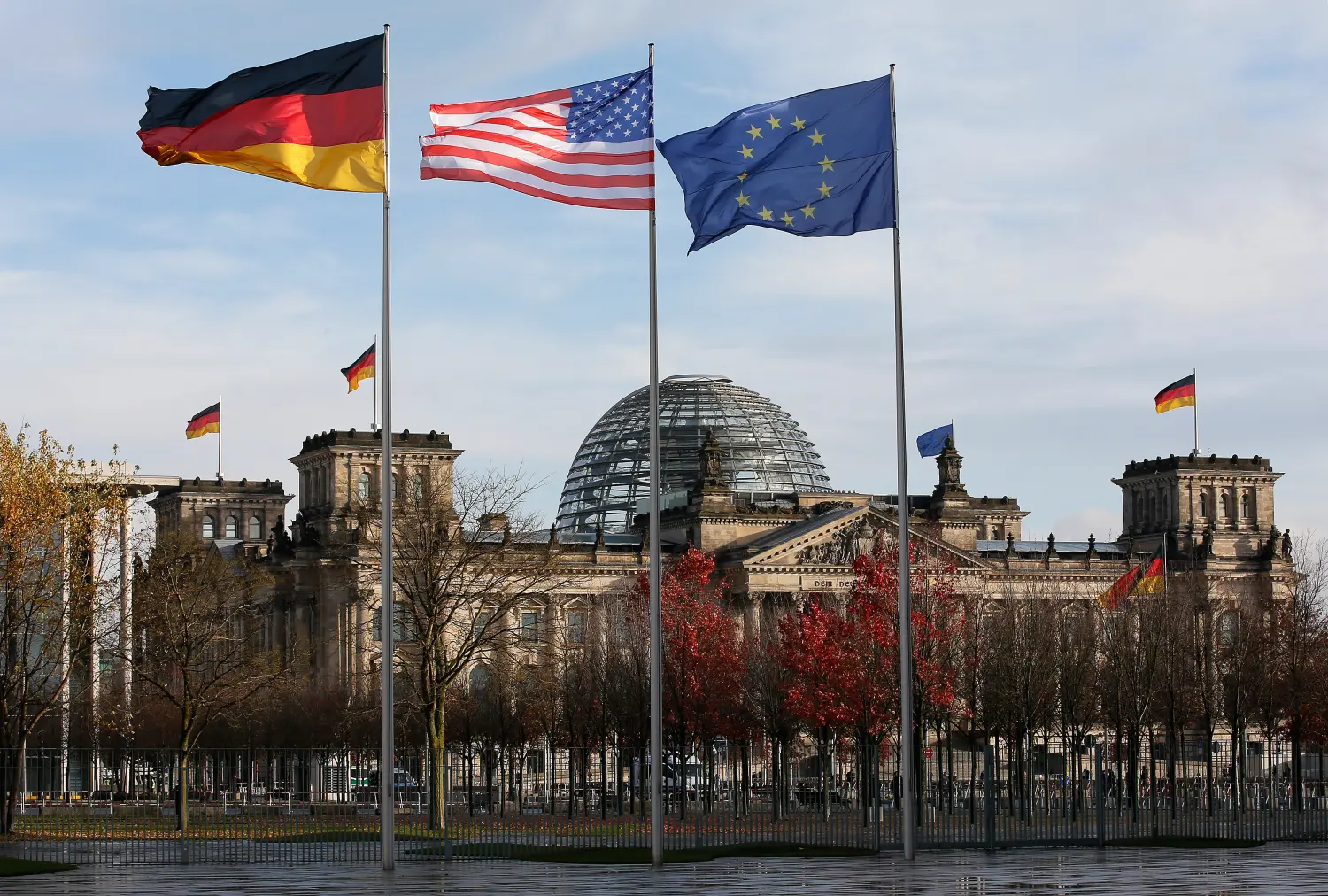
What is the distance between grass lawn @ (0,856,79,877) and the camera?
160 feet

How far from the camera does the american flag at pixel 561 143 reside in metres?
42.9

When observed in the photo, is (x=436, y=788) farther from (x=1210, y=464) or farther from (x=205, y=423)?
(x=1210, y=464)

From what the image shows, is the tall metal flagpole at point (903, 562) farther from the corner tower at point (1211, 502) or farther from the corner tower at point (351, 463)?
the corner tower at point (1211, 502)

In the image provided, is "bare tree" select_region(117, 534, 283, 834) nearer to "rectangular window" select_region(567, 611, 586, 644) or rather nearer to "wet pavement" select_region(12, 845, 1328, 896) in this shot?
"rectangular window" select_region(567, 611, 586, 644)

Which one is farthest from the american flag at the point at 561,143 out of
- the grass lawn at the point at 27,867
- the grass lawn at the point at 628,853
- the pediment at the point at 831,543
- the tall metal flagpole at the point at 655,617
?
the pediment at the point at 831,543

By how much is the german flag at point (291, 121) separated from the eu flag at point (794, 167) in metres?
6.16

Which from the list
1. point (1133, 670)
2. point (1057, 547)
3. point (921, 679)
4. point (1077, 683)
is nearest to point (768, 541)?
point (1057, 547)

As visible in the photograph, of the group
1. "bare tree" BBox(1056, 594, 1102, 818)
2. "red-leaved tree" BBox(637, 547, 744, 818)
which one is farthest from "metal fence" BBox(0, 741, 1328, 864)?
"bare tree" BBox(1056, 594, 1102, 818)

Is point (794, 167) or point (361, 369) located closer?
point (794, 167)

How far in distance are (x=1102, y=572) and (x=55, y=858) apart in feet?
409

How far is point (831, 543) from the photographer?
158 metres

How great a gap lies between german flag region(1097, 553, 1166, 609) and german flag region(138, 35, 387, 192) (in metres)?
73.0

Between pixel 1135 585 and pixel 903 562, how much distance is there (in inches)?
2786

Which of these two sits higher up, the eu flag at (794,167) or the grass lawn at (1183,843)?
the eu flag at (794,167)
